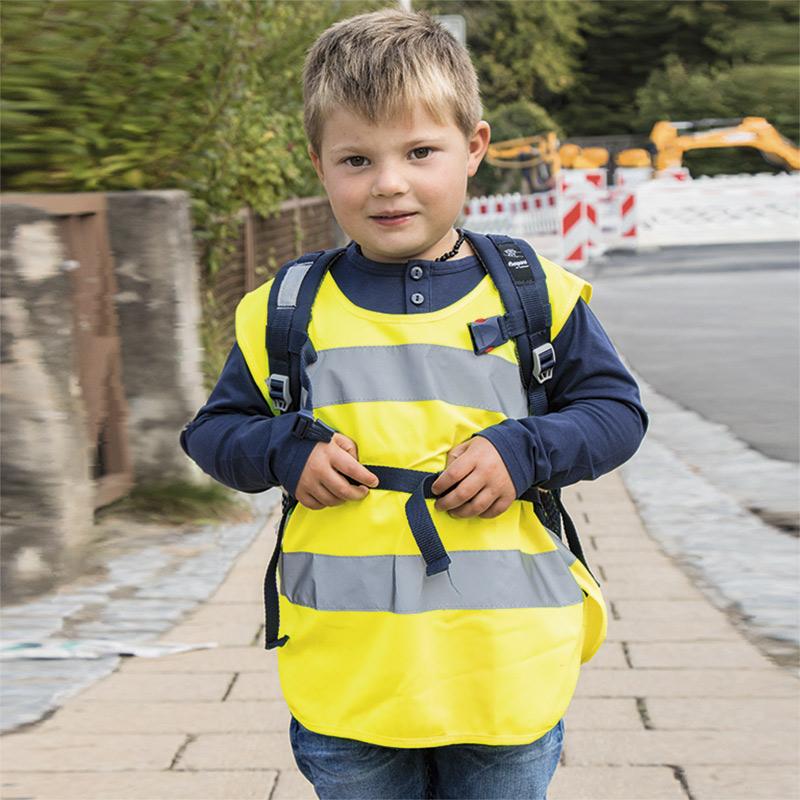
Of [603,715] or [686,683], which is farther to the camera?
[686,683]

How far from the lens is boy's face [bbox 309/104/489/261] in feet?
6.83

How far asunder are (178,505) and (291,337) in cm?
383

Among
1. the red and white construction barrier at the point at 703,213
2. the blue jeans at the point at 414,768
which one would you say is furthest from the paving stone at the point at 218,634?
the red and white construction barrier at the point at 703,213

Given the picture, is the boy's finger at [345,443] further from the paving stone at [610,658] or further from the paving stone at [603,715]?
the paving stone at [610,658]

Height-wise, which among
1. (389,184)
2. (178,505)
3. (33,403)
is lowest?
(178,505)

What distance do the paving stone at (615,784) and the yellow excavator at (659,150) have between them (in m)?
25.2

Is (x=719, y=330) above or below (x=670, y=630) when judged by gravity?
below

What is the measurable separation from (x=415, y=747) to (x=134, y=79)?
4.13m

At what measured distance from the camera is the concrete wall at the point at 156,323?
5820mm

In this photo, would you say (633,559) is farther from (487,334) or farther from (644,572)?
(487,334)

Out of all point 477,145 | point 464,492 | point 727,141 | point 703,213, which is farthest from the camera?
point 727,141

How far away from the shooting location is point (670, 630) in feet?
14.5

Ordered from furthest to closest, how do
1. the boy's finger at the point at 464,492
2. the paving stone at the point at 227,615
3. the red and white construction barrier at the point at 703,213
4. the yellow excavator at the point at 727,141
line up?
the yellow excavator at the point at 727,141 < the red and white construction barrier at the point at 703,213 < the paving stone at the point at 227,615 < the boy's finger at the point at 464,492

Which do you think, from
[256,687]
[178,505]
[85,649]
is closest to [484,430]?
[256,687]
